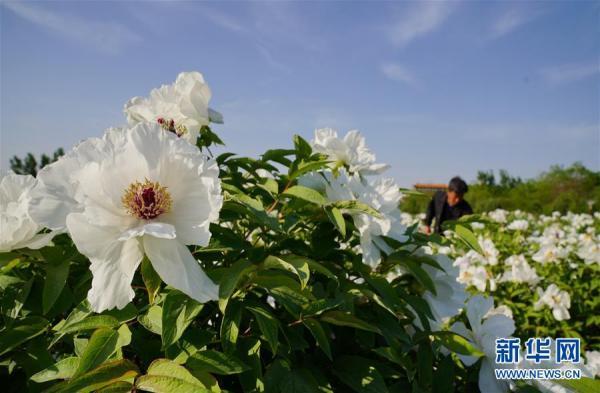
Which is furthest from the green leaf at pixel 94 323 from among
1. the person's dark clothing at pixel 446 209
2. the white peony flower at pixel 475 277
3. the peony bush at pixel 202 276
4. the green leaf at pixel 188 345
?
the person's dark clothing at pixel 446 209

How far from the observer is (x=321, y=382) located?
0.87 m

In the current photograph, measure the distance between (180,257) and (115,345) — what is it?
0.17m

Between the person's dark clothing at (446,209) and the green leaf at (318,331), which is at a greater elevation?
the person's dark clothing at (446,209)

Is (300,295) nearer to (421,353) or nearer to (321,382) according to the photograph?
(321,382)

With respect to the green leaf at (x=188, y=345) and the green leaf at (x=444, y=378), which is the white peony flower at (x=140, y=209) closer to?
the green leaf at (x=188, y=345)

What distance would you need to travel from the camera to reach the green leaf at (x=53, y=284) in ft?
2.52

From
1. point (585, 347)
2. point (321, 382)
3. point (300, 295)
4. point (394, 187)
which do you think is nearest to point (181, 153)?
point (300, 295)

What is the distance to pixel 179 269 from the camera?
0.70 m

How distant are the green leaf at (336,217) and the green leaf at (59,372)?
1.72 feet

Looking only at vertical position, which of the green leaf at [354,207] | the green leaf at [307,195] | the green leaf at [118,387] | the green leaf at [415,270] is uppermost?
the green leaf at [307,195]

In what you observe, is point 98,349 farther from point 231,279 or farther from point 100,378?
point 231,279

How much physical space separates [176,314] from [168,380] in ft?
0.32

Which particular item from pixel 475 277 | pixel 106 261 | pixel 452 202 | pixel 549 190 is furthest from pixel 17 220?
pixel 549 190

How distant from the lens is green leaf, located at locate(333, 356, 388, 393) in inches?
34.4
